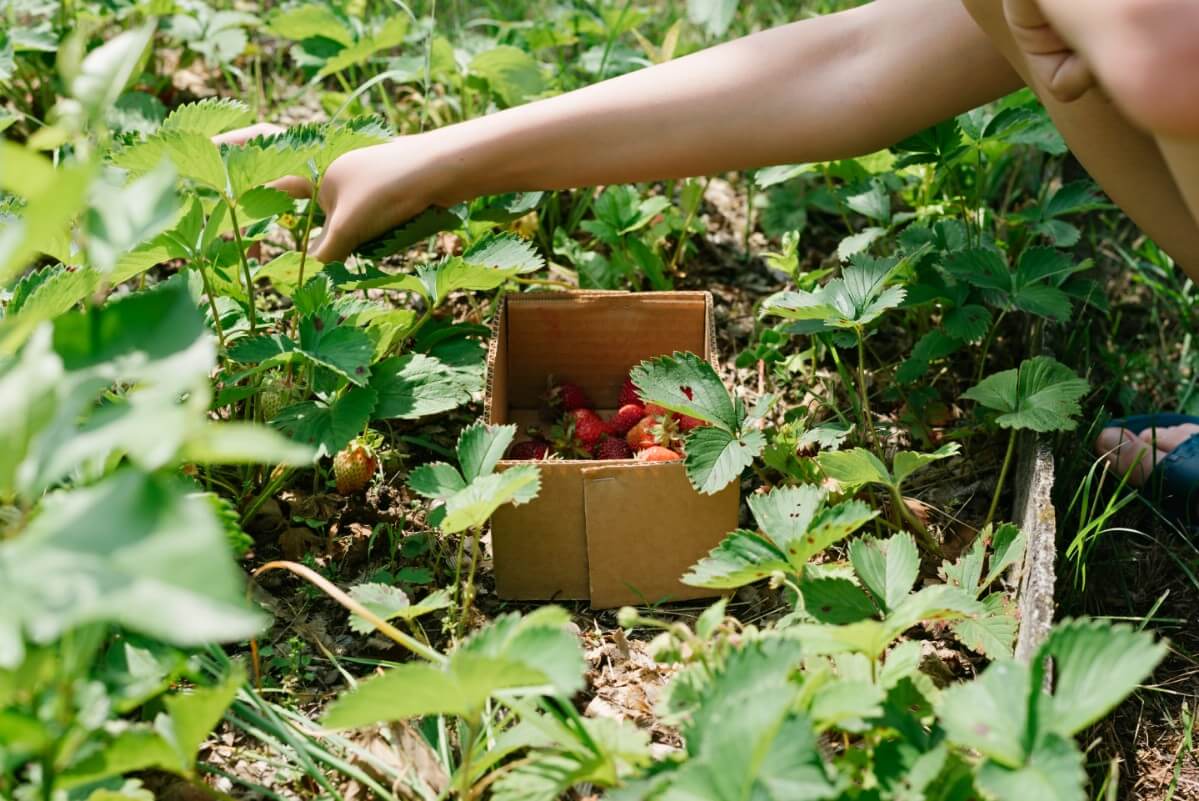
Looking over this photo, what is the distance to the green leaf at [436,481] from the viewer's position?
1.16 metres

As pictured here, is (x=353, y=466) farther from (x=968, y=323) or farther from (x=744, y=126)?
(x=968, y=323)

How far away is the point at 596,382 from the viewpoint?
1.64 metres

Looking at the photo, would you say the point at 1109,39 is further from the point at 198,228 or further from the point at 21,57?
the point at 21,57

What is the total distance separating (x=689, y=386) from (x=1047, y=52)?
49 cm

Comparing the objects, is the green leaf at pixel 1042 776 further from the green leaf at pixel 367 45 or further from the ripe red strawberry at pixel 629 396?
the green leaf at pixel 367 45

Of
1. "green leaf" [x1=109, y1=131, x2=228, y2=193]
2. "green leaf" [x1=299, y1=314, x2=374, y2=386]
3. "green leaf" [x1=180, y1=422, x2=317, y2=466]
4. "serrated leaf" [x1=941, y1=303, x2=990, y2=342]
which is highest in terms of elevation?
"green leaf" [x1=180, y1=422, x2=317, y2=466]

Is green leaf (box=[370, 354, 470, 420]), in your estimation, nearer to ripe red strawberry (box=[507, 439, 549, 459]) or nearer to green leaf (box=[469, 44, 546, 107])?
ripe red strawberry (box=[507, 439, 549, 459])

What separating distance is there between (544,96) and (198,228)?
30.1 inches

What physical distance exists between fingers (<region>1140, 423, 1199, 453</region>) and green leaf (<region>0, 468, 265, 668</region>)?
4.34 ft

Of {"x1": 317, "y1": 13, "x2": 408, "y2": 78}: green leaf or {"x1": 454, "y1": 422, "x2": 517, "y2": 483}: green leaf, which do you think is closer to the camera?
{"x1": 454, "y1": 422, "x2": 517, "y2": 483}: green leaf

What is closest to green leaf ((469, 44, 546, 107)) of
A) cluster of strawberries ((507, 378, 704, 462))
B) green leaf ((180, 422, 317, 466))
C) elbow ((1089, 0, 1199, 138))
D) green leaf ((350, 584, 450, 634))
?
cluster of strawberries ((507, 378, 704, 462))

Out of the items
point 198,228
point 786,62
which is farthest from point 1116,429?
point 198,228

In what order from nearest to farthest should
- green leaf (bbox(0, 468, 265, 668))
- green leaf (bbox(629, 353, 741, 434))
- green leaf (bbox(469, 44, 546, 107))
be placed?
green leaf (bbox(0, 468, 265, 668)), green leaf (bbox(629, 353, 741, 434)), green leaf (bbox(469, 44, 546, 107))

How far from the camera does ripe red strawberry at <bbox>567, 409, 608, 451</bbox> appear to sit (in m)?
1.50
